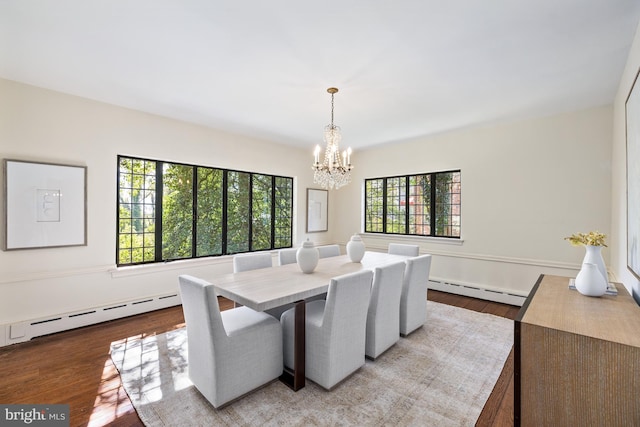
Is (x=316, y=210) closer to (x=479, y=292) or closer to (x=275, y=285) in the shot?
(x=479, y=292)

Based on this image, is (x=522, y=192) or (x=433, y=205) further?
(x=433, y=205)

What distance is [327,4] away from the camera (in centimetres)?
170

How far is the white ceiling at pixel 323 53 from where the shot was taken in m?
1.76

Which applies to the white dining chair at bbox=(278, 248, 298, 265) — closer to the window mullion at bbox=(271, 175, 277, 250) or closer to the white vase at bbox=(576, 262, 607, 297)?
the window mullion at bbox=(271, 175, 277, 250)

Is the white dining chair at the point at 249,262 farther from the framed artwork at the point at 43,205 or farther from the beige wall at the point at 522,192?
the beige wall at the point at 522,192

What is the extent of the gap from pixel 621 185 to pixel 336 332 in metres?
2.93

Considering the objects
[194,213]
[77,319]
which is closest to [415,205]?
[194,213]

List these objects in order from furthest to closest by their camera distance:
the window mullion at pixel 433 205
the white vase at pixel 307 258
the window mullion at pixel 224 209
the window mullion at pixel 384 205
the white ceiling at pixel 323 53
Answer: the window mullion at pixel 384 205 < the window mullion at pixel 433 205 < the window mullion at pixel 224 209 < the white vase at pixel 307 258 < the white ceiling at pixel 323 53

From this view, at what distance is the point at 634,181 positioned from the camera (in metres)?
1.83

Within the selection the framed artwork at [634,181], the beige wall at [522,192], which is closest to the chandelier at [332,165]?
the framed artwork at [634,181]

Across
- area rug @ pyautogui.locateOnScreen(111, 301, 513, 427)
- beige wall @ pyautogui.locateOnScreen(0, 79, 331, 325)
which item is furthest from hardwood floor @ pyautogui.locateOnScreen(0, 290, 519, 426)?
beige wall @ pyautogui.locateOnScreen(0, 79, 331, 325)

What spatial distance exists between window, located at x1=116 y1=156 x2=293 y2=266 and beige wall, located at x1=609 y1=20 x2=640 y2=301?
4.41 metres

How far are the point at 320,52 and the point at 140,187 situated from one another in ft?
9.64

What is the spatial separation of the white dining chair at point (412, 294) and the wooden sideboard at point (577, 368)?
4.89 ft
